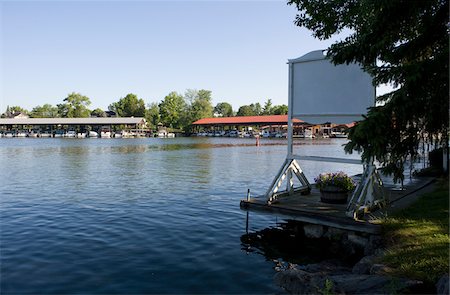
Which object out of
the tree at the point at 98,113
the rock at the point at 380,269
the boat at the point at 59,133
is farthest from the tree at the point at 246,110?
the rock at the point at 380,269

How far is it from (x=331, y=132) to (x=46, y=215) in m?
105

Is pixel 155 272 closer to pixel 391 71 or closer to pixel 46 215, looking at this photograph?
pixel 391 71

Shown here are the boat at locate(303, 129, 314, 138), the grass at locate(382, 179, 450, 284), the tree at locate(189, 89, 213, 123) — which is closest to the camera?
the grass at locate(382, 179, 450, 284)

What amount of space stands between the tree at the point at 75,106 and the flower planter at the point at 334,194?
151 meters

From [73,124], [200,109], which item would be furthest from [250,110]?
[73,124]

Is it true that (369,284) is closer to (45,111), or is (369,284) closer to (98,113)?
(98,113)

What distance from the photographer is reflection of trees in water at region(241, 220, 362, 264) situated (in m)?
9.91

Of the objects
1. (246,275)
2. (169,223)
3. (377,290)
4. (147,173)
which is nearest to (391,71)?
(377,290)

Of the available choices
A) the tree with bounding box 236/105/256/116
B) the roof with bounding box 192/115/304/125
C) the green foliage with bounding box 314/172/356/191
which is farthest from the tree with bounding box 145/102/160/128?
the green foliage with bounding box 314/172/356/191

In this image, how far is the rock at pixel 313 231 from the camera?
11.1m

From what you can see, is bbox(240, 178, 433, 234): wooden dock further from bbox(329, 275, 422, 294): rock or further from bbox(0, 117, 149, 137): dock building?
bbox(0, 117, 149, 137): dock building

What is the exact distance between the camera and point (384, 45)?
678 cm

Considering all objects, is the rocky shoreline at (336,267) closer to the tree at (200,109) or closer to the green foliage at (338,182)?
the green foliage at (338,182)

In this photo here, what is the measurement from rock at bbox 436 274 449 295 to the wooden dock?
10.9ft
